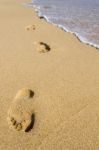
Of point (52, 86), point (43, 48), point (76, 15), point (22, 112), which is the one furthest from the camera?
point (76, 15)

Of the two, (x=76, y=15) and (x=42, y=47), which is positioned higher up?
(x=42, y=47)

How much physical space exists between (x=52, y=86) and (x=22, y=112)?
0.58 m

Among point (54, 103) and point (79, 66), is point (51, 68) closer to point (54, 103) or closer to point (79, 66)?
point (79, 66)

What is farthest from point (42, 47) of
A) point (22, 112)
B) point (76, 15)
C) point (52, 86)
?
point (76, 15)

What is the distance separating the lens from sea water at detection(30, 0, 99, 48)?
16.1 ft

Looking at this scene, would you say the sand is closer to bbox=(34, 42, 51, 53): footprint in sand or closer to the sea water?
bbox=(34, 42, 51, 53): footprint in sand

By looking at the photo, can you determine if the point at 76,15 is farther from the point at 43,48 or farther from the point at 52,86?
the point at 52,86

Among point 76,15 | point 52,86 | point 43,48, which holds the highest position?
point 52,86

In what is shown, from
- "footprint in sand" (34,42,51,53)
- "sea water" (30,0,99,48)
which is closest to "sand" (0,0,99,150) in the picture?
"footprint in sand" (34,42,51,53)

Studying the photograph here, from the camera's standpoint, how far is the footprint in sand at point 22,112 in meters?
2.36

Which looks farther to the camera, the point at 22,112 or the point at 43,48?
the point at 43,48

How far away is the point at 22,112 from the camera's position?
2.51 meters

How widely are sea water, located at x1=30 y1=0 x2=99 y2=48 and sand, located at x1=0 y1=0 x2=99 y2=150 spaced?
33cm

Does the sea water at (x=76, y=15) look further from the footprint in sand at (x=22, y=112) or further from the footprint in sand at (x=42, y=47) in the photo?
the footprint in sand at (x=22, y=112)
